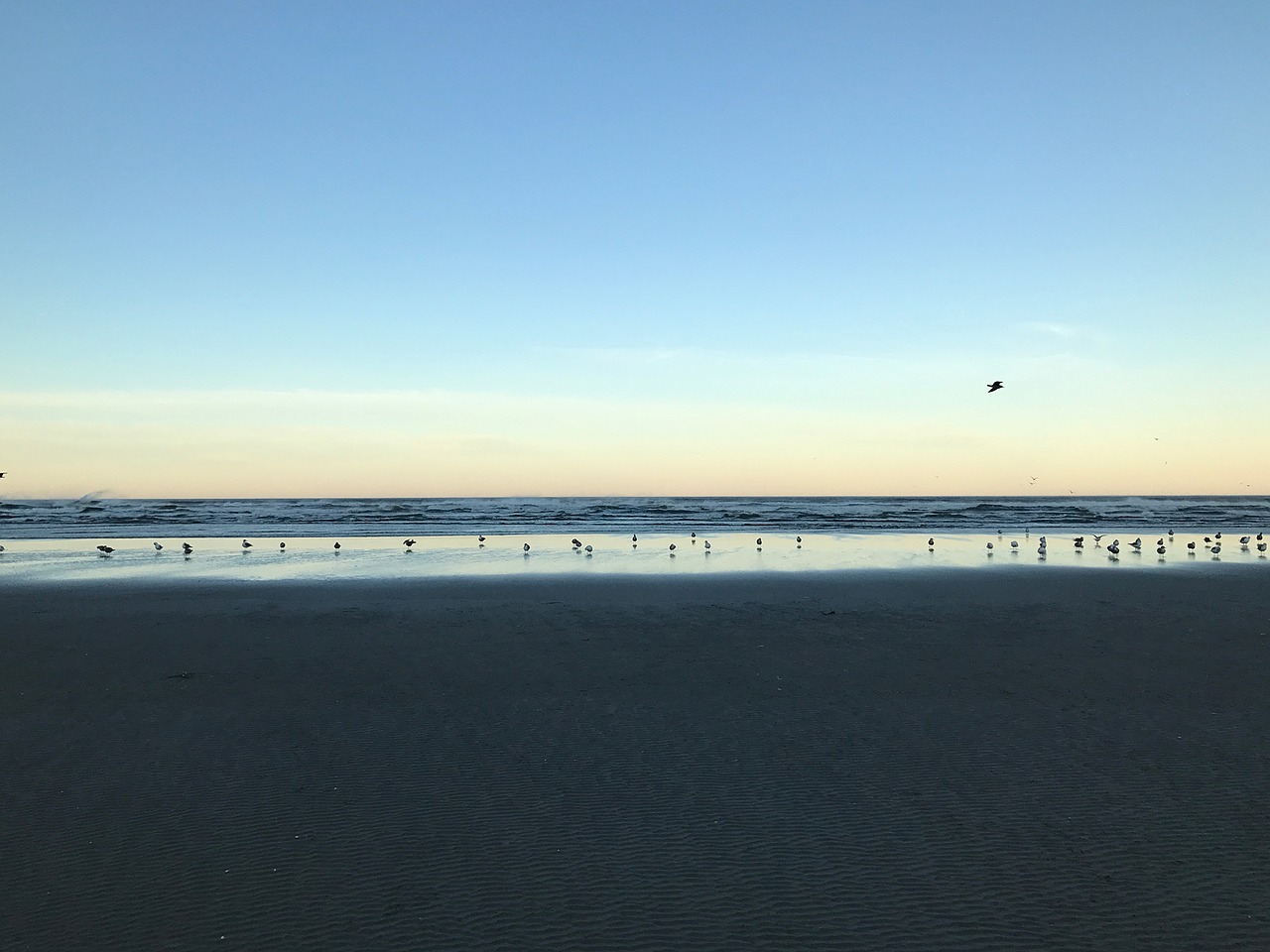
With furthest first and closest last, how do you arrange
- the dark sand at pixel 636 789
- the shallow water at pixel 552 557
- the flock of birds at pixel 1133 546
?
the flock of birds at pixel 1133 546
the shallow water at pixel 552 557
the dark sand at pixel 636 789

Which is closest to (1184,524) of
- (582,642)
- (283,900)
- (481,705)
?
(582,642)

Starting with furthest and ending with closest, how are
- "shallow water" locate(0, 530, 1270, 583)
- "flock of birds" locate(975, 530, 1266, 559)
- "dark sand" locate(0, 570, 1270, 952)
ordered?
"flock of birds" locate(975, 530, 1266, 559) → "shallow water" locate(0, 530, 1270, 583) → "dark sand" locate(0, 570, 1270, 952)

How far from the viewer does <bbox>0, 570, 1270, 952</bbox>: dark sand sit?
473 centimetres

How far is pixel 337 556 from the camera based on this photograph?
27188 mm

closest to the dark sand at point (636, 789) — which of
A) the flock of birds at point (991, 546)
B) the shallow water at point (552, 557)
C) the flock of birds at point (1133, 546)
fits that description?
the shallow water at point (552, 557)

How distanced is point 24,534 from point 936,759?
152 ft

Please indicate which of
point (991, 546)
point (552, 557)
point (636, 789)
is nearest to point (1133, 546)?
point (991, 546)

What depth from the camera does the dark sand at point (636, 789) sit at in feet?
15.5

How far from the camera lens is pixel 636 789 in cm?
655

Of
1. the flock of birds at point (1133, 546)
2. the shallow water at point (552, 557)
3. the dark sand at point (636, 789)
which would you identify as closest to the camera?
the dark sand at point (636, 789)

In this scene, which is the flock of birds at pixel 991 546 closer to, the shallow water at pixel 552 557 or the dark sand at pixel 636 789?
the shallow water at pixel 552 557

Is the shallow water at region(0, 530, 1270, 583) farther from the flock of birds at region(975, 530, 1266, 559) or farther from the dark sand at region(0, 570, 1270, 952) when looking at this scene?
the dark sand at region(0, 570, 1270, 952)

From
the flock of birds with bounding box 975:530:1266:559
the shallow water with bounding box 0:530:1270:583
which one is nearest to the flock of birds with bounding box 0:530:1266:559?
the flock of birds with bounding box 975:530:1266:559

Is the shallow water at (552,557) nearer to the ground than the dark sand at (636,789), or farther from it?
farther from it
